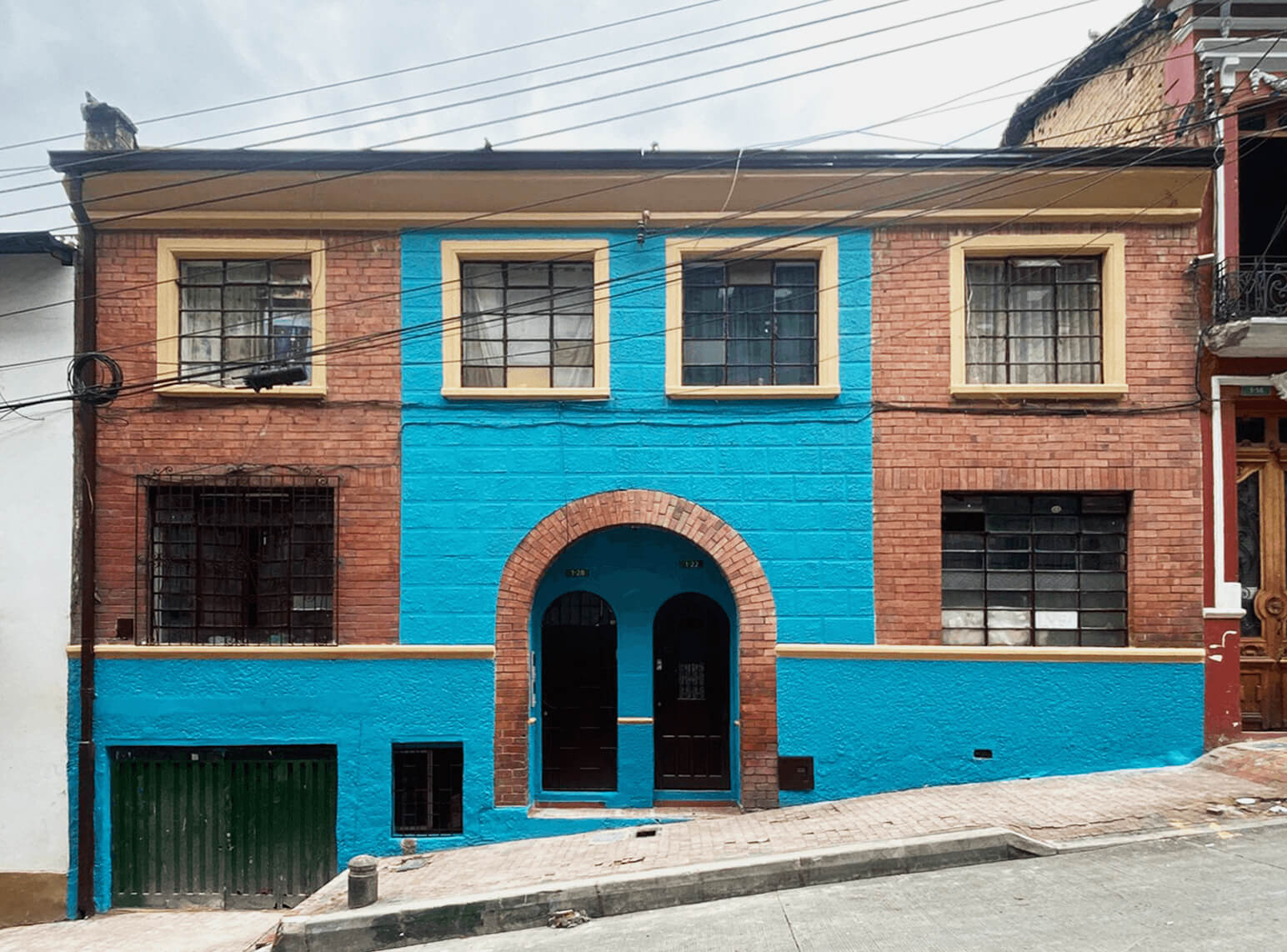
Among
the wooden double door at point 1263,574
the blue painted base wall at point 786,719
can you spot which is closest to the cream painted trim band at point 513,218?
the wooden double door at point 1263,574

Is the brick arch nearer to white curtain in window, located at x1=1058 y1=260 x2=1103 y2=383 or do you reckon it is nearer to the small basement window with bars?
the small basement window with bars

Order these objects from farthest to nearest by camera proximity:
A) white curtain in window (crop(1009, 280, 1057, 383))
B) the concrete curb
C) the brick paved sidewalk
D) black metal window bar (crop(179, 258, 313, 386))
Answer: black metal window bar (crop(179, 258, 313, 386)), white curtain in window (crop(1009, 280, 1057, 383)), the brick paved sidewalk, the concrete curb

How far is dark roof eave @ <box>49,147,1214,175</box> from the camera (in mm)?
8742

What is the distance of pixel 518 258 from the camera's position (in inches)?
358

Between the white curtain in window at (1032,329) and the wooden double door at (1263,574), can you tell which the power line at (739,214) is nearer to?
the white curtain in window at (1032,329)

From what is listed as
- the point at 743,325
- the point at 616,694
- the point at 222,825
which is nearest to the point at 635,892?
the point at 616,694

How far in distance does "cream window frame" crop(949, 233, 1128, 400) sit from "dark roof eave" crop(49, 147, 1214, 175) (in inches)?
29.2

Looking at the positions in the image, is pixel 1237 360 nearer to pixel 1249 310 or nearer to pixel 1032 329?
pixel 1249 310

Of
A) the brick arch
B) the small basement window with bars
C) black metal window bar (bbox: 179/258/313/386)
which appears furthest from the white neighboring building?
the brick arch

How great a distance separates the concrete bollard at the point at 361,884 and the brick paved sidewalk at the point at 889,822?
0.24m

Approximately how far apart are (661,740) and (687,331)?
4500 mm

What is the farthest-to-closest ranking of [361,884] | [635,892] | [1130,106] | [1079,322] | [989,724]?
[1130,106] < [1079,322] < [989,724] < [361,884] < [635,892]

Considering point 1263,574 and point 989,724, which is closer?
point 989,724

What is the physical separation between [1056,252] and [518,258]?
568cm
